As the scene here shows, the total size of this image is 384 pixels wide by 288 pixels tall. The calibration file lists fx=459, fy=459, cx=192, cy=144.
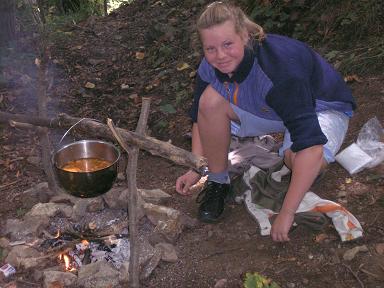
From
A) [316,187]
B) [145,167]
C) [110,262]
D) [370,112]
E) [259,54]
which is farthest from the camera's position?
[145,167]

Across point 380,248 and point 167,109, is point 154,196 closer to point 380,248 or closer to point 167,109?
point 380,248

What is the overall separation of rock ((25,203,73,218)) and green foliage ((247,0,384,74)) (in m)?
2.69

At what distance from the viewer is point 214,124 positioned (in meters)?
2.78

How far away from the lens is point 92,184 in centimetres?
223

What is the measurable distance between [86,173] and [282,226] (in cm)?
103

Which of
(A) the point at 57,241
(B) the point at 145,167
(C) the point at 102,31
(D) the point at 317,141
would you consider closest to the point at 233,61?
(D) the point at 317,141

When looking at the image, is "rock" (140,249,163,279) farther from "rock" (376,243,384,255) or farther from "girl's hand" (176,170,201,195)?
"rock" (376,243,384,255)

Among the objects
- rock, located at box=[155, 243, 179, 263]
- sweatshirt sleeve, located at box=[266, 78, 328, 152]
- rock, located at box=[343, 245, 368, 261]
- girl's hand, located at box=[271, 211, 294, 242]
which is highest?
sweatshirt sleeve, located at box=[266, 78, 328, 152]

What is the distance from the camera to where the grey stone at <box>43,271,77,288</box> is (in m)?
2.36

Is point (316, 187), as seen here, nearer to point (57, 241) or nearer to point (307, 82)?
point (307, 82)

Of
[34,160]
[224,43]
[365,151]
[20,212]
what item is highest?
[224,43]

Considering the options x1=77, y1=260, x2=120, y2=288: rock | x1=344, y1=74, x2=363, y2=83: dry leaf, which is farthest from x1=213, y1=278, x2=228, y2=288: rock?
x1=344, y1=74, x2=363, y2=83: dry leaf

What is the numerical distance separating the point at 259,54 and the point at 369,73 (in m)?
2.04

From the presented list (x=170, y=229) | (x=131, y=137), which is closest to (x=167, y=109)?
(x=170, y=229)
